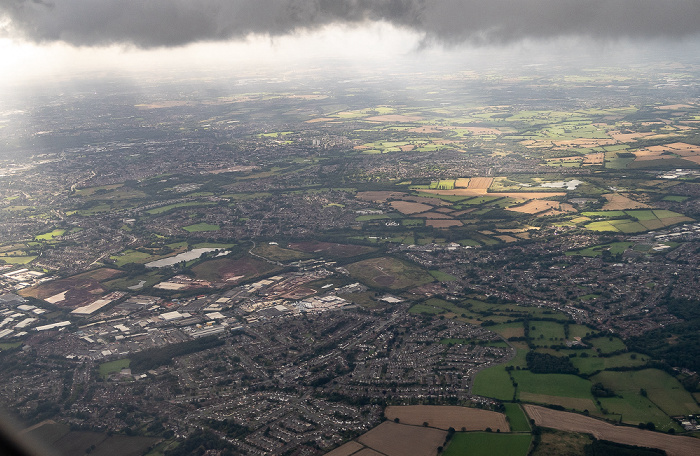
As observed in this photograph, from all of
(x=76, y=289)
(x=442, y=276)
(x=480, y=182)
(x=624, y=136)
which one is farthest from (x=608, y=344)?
(x=624, y=136)

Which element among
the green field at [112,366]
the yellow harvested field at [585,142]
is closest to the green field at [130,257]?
the green field at [112,366]

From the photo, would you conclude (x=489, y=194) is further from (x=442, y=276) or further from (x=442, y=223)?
(x=442, y=276)

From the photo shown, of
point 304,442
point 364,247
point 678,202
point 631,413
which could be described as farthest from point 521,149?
point 304,442

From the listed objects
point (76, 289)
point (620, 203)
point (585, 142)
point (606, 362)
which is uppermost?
point (585, 142)

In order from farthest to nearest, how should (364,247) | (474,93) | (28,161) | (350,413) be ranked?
(474,93)
(28,161)
(364,247)
(350,413)

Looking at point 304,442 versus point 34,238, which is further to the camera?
point 34,238

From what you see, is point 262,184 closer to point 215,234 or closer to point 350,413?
point 215,234
